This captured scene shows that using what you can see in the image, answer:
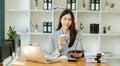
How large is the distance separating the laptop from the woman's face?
799mm

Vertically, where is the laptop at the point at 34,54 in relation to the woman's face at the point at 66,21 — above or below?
below

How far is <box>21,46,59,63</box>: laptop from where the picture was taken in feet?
7.53

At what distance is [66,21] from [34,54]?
96 centimetres

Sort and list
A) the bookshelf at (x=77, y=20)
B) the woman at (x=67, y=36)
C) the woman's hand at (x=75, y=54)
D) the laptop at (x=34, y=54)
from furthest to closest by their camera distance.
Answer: the bookshelf at (x=77, y=20)
the woman at (x=67, y=36)
the woman's hand at (x=75, y=54)
the laptop at (x=34, y=54)

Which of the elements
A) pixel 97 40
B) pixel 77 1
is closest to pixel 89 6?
pixel 77 1

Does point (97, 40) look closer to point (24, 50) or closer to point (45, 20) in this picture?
point (45, 20)

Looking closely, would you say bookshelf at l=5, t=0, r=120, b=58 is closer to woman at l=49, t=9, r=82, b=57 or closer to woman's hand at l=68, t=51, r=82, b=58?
woman at l=49, t=9, r=82, b=57

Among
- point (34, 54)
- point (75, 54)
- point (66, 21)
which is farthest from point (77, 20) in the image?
point (34, 54)

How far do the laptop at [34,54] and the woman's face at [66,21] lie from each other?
2.62ft

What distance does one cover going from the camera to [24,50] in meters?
2.38

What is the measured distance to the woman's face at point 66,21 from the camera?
10.2 ft

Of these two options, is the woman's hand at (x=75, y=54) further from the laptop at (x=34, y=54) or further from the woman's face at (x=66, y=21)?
the woman's face at (x=66, y=21)

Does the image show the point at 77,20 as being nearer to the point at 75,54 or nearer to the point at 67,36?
the point at 67,36

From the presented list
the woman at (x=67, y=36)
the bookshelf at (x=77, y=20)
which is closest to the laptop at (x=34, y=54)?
the woman at (x=67, y=36)
